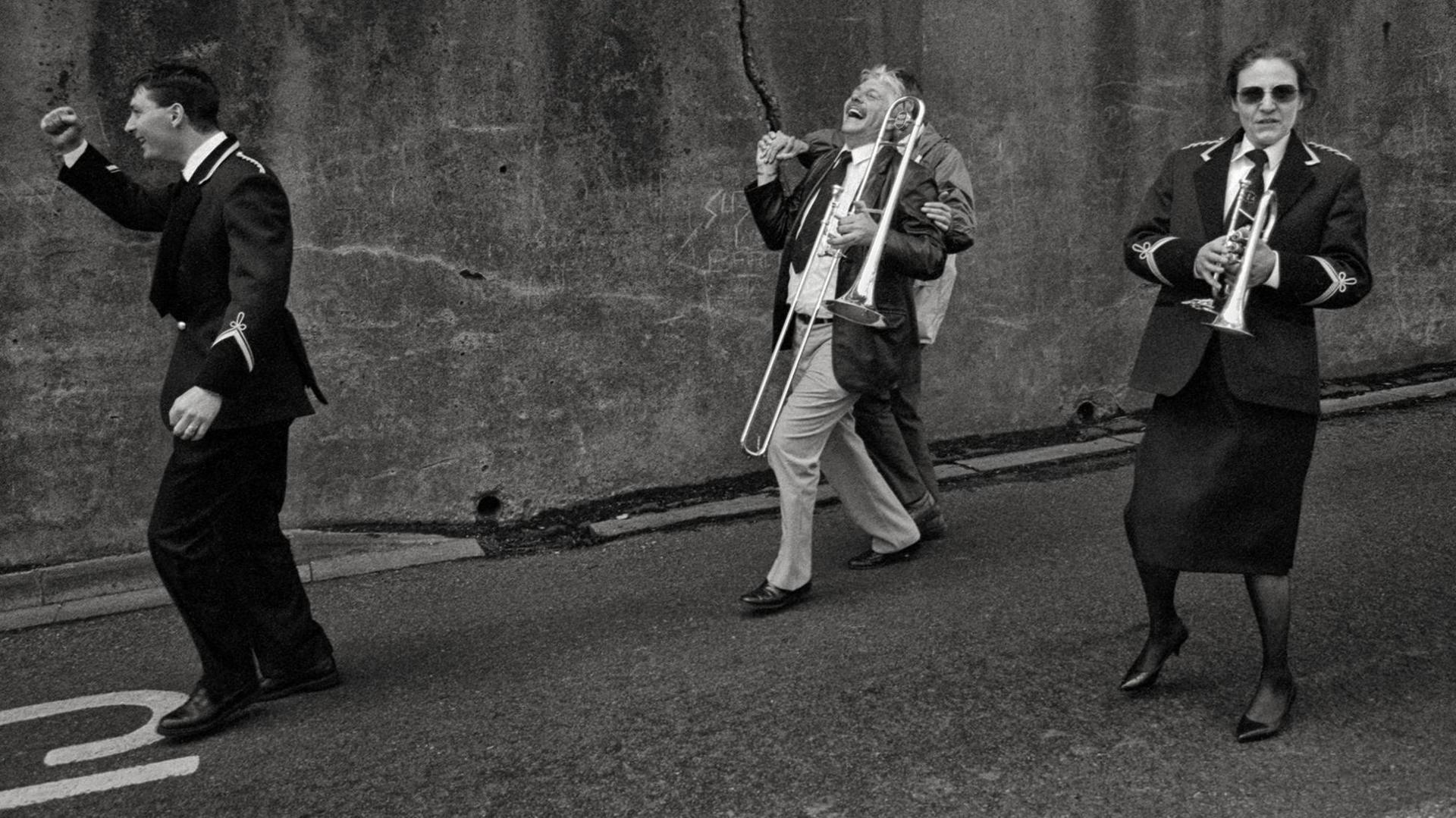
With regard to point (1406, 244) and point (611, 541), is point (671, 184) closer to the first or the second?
point (611, 541)

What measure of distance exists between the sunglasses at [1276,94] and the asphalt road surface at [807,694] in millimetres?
1660

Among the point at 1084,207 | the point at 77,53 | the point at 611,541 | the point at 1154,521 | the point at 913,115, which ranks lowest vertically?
the point at 611,541

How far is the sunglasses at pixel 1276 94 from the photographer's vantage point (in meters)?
4.16

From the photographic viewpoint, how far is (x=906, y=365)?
20.8 feet

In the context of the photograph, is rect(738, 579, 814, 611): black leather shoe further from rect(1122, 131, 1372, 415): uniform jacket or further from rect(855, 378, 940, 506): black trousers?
rect(1122, 131, 1372, 415): uniform jacket

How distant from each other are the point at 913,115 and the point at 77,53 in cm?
327

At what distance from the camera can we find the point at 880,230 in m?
5.33

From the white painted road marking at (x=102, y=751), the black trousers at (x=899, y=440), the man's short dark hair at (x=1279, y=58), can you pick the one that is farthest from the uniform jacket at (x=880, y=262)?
the white painted road marking at (x=102, y=751)

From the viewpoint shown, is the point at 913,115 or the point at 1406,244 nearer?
the point at 913,115

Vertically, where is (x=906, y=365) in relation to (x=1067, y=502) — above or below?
above

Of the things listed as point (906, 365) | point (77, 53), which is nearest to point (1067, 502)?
point (906, 365)

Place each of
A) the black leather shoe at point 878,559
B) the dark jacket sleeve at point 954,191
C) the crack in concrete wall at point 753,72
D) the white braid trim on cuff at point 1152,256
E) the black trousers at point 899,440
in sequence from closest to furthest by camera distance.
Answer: the white braid trim on cuff at point 1152,256, the dark jacket sleeve at point 954,191, the black leather shoe at point 878,559, the black trousers at point 899,440, the crack in concrete wall at point 753,72

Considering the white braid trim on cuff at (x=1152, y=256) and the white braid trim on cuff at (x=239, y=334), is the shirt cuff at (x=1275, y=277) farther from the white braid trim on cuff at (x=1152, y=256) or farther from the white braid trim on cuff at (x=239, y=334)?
the white braid trim on cuff at (x=239, y=334)

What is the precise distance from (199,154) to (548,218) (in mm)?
2391
